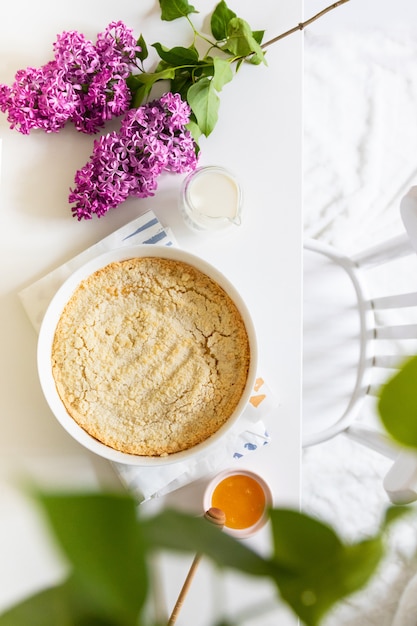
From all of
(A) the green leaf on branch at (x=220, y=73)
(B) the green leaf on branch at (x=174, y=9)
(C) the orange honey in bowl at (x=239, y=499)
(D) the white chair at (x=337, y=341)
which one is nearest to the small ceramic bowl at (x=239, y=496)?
(C) the orange honey in bowl at (x=239, y=499)

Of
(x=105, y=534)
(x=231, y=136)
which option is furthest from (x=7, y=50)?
(x=105, y=534)

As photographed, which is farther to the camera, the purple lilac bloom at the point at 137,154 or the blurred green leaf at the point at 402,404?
the purple lilac bloom at the point at 137,154

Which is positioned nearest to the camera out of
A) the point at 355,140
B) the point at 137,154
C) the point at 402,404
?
the point at 402,404

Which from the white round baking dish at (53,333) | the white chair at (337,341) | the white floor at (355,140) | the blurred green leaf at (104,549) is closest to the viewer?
the blurred green leaf at (104,549)

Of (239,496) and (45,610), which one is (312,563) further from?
(239,496)

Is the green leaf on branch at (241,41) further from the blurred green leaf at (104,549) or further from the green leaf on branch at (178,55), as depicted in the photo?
the blurred green leaf at (104,549)

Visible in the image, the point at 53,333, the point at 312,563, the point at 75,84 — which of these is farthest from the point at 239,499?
the point at 312,563
